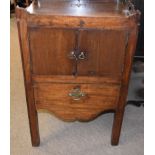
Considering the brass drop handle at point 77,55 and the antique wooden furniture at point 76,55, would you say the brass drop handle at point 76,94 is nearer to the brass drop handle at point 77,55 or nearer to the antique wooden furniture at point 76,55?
the antique wooden furniture at point 76,55

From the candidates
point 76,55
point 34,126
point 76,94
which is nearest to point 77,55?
point 76,55

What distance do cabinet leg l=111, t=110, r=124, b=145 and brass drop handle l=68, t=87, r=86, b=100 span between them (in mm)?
232

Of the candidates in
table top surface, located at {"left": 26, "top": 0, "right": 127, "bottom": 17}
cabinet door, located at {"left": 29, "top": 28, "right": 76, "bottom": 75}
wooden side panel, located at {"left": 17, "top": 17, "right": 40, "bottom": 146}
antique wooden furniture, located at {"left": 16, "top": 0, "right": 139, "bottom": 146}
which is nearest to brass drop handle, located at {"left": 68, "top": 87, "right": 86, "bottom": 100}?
antique wooden furniture, located at {"left": 16, "top": 0, "right": 139, "bottom": 146}

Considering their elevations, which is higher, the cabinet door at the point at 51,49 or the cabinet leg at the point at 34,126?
the cabinet door at the point at 51,49

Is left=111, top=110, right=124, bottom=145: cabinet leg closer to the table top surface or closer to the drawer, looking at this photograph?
the drawer

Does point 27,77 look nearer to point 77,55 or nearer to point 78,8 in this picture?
point 77,55

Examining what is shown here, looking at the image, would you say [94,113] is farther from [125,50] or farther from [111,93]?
[125,50]

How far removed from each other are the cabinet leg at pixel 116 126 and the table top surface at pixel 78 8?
0.54 m

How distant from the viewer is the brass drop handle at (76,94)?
3.86 ft

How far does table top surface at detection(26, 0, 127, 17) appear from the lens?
1.06 metres

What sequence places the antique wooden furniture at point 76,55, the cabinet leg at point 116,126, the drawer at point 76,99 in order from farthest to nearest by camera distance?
the cabinet leg at point 116,126
the drawer at point 76,99
the antique wooden furniture at point 76,55

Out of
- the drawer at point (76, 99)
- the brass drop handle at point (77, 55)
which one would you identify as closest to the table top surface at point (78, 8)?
the brass drop handle at point (77, 55)
